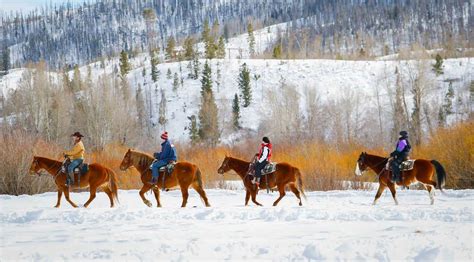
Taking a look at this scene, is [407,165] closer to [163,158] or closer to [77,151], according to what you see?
[163,158]

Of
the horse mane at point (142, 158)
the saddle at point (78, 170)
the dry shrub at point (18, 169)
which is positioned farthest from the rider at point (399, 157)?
the dry shrub at point (18, 169)

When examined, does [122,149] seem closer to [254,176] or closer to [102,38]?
[254,176]

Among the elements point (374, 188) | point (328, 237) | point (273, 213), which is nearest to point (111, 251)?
point (328, 237)

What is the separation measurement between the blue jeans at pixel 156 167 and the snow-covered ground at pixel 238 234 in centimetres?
184

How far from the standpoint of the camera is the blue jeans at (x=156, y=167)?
1349cm

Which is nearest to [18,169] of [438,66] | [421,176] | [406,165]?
[406,165]

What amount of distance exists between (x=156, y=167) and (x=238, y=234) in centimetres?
533

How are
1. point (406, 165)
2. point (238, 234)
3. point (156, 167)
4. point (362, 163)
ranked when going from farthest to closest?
1. point (362, 163)
2. point (406, 165)
3. point (156, 167)
4. point (238, 234)

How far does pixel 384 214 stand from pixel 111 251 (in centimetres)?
594

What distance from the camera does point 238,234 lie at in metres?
8.78

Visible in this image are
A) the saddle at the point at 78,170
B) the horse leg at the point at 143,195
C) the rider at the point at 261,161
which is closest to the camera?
the horse leg at the point at 143,195

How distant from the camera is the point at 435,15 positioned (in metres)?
136

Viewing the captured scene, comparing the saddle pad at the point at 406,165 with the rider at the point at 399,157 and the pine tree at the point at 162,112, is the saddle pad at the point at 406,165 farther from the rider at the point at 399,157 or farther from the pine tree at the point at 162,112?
the pine tree at the point at 162,112

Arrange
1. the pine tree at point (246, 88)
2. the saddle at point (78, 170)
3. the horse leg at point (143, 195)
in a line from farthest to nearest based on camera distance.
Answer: the pine tree at point (246, 88) < the saddle at point (78, 170) < the horse leg at point (143, 195)
